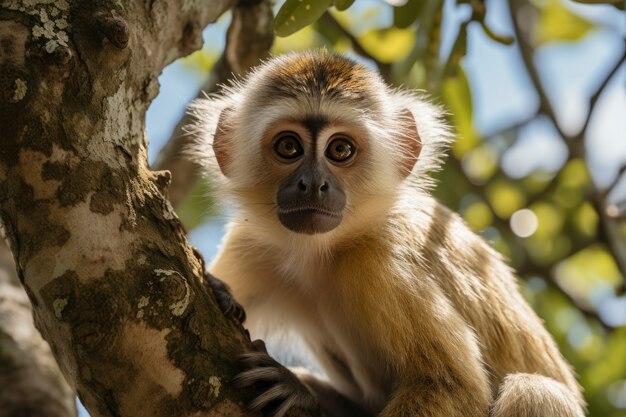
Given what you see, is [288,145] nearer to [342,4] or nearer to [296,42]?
[342,4]

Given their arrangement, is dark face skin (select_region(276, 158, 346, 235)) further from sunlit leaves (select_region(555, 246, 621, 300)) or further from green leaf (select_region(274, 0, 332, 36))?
sunlit leaves (select_region(555, 246, 621, 300))

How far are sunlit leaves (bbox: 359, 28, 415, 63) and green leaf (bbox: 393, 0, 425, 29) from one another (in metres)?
2.08

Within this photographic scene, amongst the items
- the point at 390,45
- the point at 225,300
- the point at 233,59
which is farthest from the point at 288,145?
the point at 390,45

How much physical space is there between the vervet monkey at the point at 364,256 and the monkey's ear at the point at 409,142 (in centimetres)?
1

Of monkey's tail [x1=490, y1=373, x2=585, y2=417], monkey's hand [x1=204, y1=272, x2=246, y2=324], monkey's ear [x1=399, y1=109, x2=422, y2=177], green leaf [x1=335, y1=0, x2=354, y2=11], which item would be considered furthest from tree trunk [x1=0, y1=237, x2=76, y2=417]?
monkey's ear [x1=399, y1=109, x2=422, y2=177]

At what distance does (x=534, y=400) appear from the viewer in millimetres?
5074

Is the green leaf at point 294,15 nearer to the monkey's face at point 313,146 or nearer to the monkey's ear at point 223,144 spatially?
the monkey's face at point 313,146

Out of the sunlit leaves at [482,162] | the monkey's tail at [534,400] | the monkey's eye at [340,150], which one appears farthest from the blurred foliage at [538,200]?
the monkey's tail at [534,400]

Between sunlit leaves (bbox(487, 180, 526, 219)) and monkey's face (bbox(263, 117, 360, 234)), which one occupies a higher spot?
monkey's face (bbox(263, 117, 360, 234))

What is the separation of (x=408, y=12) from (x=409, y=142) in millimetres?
1092

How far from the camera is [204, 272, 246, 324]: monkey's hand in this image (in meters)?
4.36

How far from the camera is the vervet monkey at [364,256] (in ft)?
16.9

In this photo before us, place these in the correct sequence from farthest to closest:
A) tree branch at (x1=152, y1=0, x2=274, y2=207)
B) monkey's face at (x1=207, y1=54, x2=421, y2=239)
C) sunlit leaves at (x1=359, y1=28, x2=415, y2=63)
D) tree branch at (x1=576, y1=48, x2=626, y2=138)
Answer: sunlit leaves at (x1=359, y1=28, x2=415, y2=63), tree branch at (x1=576, y1=48, x2=626, y2=138), tree branch at (x1=152, y1=0, x2=274, y2=207), monkey's face at (x1=207, y1=54, x2=421, y2=239)

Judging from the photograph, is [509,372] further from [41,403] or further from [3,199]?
[3,199]
